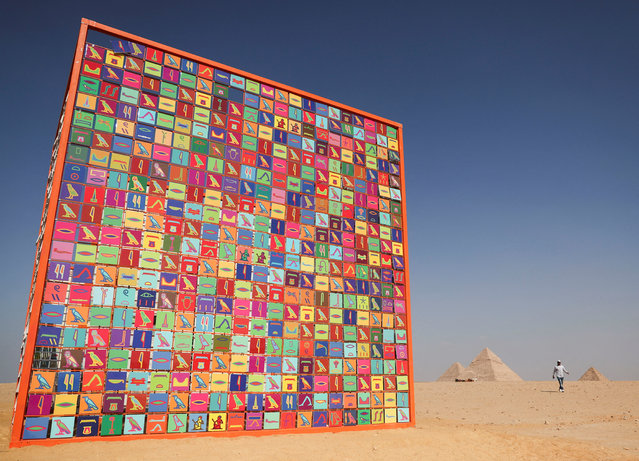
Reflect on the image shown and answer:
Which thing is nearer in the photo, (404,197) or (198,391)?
(198,391)

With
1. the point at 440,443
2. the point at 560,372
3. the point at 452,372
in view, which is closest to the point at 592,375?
the point at 452,372

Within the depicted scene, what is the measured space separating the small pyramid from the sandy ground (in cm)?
2844

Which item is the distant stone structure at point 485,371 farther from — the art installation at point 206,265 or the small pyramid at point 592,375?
the art installation at point 206,265

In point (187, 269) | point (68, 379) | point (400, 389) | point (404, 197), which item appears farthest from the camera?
point (404, 197)

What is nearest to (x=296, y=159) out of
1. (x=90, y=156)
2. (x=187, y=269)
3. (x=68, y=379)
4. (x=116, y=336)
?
(x=187, y=269)

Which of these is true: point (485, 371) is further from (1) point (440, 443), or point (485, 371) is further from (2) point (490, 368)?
(1) point (440, 443)

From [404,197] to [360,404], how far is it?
6.33 metres

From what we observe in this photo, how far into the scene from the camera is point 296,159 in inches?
497

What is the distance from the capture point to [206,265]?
1065cm

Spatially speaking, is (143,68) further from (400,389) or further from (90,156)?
(400,389)

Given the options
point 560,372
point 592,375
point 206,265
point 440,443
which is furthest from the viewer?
point 592,375

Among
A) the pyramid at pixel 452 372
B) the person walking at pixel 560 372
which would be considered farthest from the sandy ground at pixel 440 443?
the pyramid at pixel 452 372

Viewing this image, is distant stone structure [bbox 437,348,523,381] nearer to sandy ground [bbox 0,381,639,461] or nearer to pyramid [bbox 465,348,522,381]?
pyramid [bbox 465,348,522,381]

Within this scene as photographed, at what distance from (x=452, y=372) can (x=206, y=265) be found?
43699 millimetres
